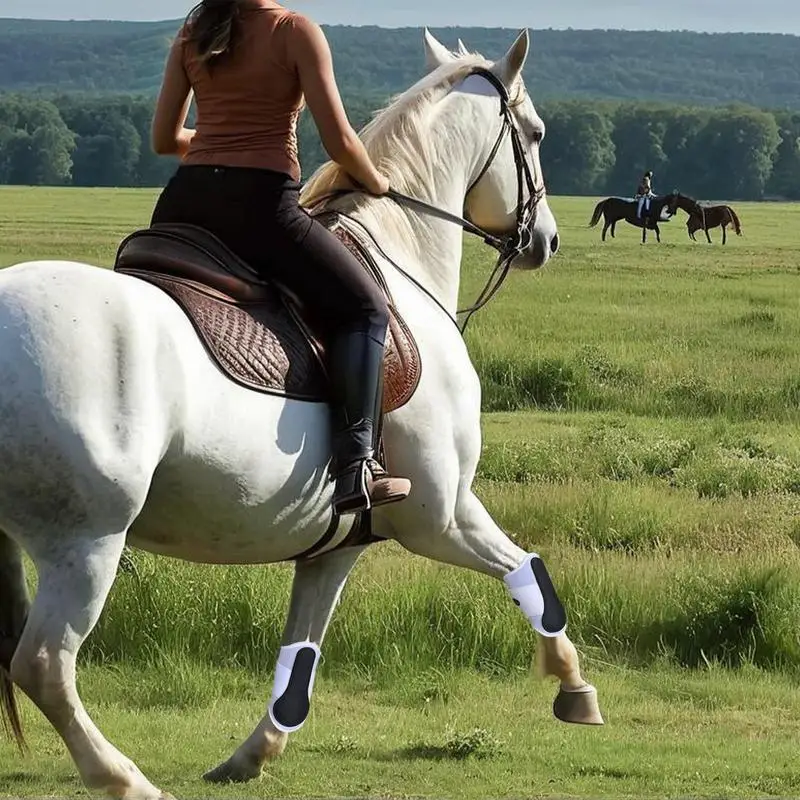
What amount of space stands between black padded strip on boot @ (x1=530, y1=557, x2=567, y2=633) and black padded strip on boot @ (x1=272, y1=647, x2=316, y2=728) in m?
0.93

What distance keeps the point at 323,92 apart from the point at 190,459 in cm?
130

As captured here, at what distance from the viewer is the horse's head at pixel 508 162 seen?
6.32m

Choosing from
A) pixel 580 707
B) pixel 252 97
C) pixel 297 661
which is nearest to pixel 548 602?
pixel 580 707

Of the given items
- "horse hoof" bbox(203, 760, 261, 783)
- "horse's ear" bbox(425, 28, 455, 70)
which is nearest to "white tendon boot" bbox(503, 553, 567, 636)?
"horse hoof" bbox(203, 760, 261, 783)

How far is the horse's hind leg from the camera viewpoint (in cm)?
432

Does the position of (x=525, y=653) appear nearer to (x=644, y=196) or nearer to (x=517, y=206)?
(x=517, y=206)

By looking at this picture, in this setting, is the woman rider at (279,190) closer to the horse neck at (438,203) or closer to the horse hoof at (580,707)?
the horse neck at (438,203)

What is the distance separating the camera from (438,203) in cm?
612

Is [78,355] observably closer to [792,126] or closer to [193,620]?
[193,620]

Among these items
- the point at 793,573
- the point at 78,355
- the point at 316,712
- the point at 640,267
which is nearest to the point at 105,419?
the point at 78,355

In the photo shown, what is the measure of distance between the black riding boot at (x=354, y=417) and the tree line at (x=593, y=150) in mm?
106951

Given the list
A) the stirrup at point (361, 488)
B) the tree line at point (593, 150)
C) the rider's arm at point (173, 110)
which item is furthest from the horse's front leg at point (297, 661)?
the tree line at point (593, 150)

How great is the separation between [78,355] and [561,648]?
2.60 m

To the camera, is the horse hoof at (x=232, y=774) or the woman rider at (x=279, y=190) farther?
the horse hoof at (x=232, y=774)
